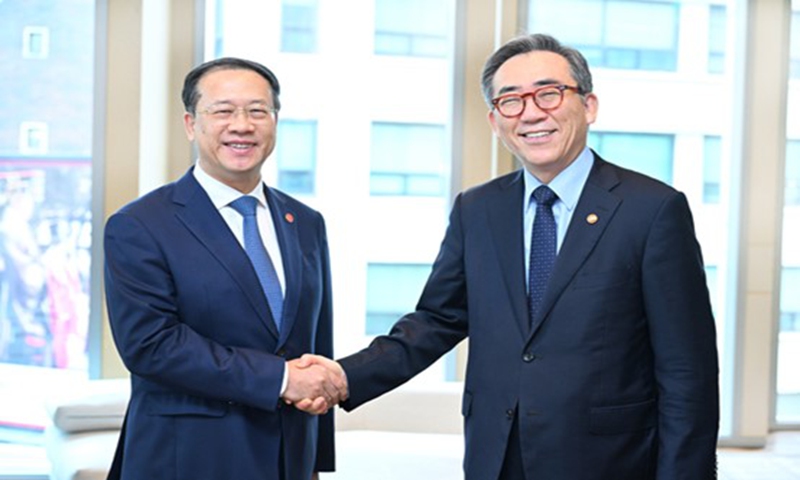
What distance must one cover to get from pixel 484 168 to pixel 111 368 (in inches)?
87.5

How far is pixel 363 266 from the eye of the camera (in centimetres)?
490

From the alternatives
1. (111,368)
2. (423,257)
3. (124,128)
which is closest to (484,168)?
(423,257)

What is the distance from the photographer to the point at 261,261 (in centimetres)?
210

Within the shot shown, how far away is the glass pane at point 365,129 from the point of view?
4770 millimetres

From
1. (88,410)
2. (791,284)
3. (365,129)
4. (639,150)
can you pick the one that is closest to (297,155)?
(365,129)

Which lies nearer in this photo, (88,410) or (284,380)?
(284,380)

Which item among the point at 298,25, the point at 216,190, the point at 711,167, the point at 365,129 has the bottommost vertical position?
the point at 216,190

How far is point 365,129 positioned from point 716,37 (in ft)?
7.15

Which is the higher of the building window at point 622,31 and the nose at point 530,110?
the building window at point 622,31

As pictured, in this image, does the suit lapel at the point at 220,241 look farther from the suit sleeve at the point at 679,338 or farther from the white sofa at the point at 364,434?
the white sofa at the point at 364,434

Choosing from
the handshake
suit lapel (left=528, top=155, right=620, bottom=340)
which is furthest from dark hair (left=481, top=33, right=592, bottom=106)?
the handshake

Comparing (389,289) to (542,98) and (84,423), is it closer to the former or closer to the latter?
(84,423)

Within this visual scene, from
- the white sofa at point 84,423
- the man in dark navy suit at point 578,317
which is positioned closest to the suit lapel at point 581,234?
the man in dark navy suit at point 578,317

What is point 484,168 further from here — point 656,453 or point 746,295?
point 656,453
